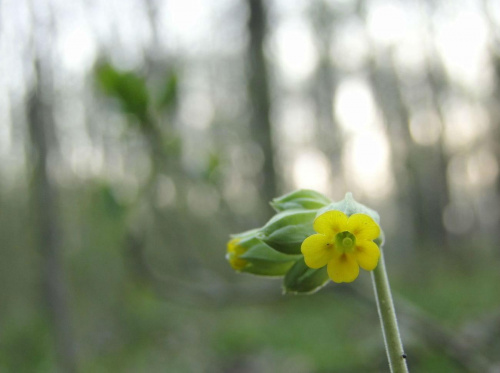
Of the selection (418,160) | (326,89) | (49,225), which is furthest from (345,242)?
(326,89)

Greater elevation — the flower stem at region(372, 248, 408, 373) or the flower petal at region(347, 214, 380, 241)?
the flower petal at region(347, 214, 380, 241)

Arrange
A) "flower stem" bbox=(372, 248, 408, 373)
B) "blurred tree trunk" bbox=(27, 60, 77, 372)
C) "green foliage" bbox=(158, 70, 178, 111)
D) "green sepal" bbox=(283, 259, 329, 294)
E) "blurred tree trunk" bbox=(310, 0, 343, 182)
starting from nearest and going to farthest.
A: "flower stem" bbox=(372, 248, 408, 373) < "green sepal" bbox=(283, 259, 329, 294) < "green foliage" bbox=(158, 70, 178, 111) < "blurred tree trunk" bbox=(27, 60, 77, 372) < "blurred tree trunk" bbox=(310, 0, 343, 182)

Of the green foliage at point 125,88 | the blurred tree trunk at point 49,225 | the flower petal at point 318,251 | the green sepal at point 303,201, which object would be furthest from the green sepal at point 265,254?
the blurred tree trunk at point 49,225

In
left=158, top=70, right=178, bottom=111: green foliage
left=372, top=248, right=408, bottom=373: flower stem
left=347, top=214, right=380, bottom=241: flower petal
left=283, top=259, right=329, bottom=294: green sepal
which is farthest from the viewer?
left=158, top=70, right=178, bottom=111: green foliage

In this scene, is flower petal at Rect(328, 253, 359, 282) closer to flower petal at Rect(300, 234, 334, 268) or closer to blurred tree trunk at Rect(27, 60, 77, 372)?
flower petal at Rect(300, 234, 334, 268)

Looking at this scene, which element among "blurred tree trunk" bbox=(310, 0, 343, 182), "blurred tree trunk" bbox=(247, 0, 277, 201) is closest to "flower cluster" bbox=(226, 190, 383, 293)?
"blurred tree trunk" bbox=(247, 0, 277, 201)

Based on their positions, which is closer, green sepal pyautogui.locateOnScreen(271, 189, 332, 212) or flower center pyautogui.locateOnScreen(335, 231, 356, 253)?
flower center pyautogui.locateOnScreen(335, 231, 356, 253)
